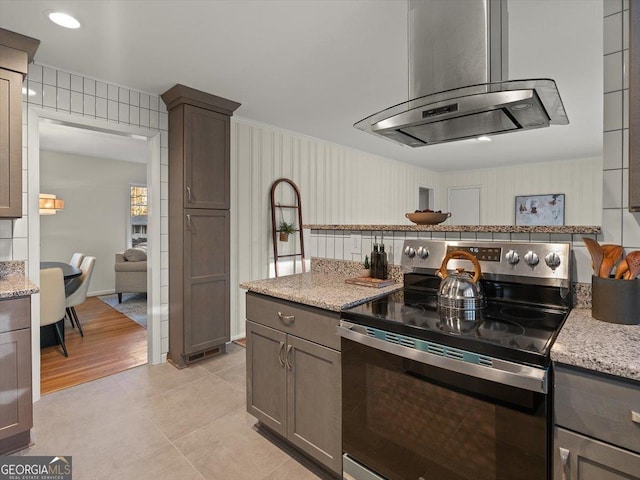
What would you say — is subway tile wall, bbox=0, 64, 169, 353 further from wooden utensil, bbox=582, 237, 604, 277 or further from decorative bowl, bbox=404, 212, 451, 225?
wooden utensil, bbox=582, 237, 604, 277

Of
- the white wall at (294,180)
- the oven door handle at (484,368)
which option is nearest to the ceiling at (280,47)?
the white wall at (294,180)

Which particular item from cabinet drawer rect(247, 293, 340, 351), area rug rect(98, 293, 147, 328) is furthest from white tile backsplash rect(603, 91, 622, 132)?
area rug rect(98, 293, 147, 328)

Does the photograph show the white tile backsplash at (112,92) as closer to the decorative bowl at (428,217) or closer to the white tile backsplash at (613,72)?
the decorative bowl at (428,217)

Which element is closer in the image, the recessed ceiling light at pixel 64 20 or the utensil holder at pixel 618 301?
the utensil holder at pixel 618 301

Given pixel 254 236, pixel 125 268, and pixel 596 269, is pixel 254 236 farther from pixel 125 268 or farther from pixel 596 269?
pixel 596 269

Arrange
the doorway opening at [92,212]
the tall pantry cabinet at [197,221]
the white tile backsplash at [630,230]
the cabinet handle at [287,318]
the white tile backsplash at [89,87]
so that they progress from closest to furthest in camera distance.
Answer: the white tile backsplash at [630,230], the cabinet handle at [287,318], the white tile backsplash at [89,87], the tall pantry cabinet at [197,221], the doorway opening at [92,212]

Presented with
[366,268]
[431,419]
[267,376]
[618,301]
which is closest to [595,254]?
[618,301]

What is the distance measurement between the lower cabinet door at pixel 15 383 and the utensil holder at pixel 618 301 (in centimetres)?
258

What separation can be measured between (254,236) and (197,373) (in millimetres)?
1506

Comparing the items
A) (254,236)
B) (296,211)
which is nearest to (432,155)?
(296,211)

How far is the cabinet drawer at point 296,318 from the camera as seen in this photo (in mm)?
1500

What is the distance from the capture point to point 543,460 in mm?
946

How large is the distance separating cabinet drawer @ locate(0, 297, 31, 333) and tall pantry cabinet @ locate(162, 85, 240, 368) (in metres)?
1.09

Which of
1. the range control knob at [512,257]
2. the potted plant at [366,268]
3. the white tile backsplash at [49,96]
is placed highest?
the white tile backsplash at [49,96]
